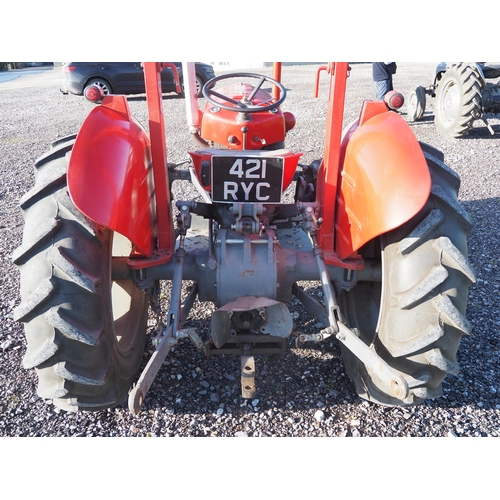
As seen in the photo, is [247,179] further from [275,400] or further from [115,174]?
[275,400]

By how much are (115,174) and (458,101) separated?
7.10 m

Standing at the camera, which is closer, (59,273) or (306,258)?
(59,273)

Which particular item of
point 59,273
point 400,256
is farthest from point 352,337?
point 59,273

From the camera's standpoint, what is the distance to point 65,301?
1938 mm

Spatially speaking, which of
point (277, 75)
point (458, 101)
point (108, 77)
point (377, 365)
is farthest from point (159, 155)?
point (108, 77)

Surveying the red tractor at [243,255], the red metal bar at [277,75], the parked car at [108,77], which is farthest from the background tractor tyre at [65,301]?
the parked car at [108,77]

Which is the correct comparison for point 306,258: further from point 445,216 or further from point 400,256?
point 445,216

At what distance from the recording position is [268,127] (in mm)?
2891

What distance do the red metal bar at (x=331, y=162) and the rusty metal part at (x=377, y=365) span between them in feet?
1.55

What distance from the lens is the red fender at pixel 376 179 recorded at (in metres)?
1.94

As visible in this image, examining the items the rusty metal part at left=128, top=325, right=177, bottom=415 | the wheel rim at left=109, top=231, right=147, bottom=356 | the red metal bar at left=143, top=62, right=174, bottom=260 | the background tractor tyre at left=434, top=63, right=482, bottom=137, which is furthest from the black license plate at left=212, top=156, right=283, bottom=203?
the background tractor tyre at left=434, top=63, right=482, bottom=137

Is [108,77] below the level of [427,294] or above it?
below

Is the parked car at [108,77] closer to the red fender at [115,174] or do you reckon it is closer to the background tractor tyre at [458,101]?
the background tractor tyre at [458,101]

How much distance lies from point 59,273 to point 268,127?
1.59 metres
